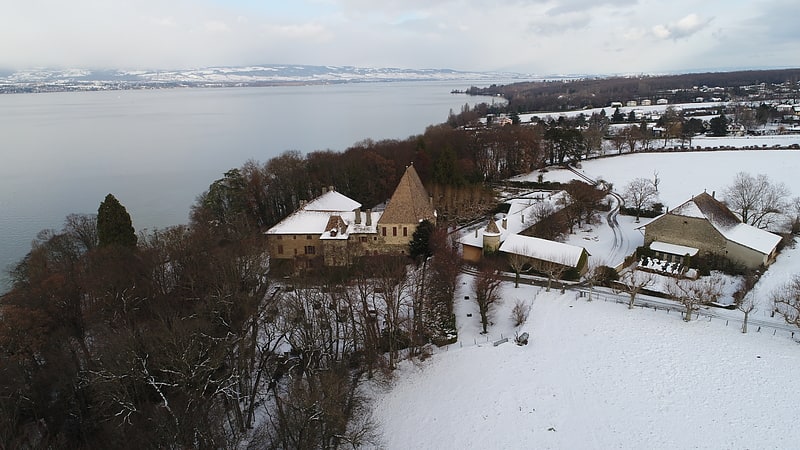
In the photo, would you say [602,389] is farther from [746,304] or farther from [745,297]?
[745,297]

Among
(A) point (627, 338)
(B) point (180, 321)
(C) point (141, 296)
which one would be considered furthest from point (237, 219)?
(A) point (627, 338)

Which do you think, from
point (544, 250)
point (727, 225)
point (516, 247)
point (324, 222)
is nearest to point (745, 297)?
point (727, 225)

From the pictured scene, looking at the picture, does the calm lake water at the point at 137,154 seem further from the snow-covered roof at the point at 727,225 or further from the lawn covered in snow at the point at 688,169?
the snow-covered roof at the point at 727,225

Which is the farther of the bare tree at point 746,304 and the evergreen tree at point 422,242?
the evergreen tree at point 422,242

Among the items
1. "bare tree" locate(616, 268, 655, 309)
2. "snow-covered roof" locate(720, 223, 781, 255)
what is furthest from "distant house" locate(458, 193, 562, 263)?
"snow-covered roof" locate(720, 223, 781, 255)

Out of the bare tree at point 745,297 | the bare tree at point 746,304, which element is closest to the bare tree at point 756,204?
the bare tree at point 745,297

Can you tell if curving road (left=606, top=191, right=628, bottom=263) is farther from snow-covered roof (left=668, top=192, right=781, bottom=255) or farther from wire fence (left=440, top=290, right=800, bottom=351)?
wire fence (left=440, top=290, right=800, bottom=351)
